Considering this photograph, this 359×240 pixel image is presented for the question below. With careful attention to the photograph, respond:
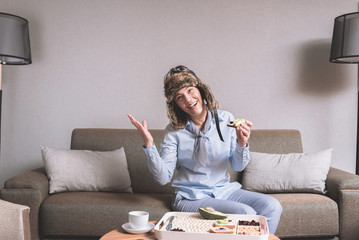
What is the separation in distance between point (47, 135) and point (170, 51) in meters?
1.28

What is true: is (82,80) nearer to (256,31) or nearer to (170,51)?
(170,51)

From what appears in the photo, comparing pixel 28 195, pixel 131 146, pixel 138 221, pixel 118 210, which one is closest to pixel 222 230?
pixel 138 221

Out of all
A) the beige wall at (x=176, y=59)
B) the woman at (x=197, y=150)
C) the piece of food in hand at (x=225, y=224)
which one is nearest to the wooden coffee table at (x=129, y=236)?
the piece of food in hand at (x=225, y=224)

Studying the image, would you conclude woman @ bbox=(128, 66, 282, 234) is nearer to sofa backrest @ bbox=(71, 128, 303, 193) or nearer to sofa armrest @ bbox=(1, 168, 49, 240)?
sofa backrest @ bbox=(71, 128, 303, 193)

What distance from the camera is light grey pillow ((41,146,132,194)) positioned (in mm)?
2604

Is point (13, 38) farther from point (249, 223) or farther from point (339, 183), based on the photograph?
point (339, 183)

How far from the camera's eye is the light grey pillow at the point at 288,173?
2621 mm

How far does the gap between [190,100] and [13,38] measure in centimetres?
153

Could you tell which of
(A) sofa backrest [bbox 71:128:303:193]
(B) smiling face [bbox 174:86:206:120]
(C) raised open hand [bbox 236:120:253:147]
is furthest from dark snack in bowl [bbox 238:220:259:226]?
(A) sofa backrest [bbox 71:128:303:193]

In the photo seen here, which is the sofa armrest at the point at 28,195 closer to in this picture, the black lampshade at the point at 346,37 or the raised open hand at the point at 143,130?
the raised open hand at the point at 143,130

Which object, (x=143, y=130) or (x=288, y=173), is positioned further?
(x=288, y=173)

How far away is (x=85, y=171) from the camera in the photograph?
8.72 feet

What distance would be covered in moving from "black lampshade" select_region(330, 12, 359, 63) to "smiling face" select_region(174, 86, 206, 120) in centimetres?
130

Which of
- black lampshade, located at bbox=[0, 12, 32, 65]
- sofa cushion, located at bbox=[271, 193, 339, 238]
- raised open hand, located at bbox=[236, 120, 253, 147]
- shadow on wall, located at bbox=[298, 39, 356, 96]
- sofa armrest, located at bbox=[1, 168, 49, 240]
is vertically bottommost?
sofa cushion, located at bbox=[271, 193, 339, 238]
